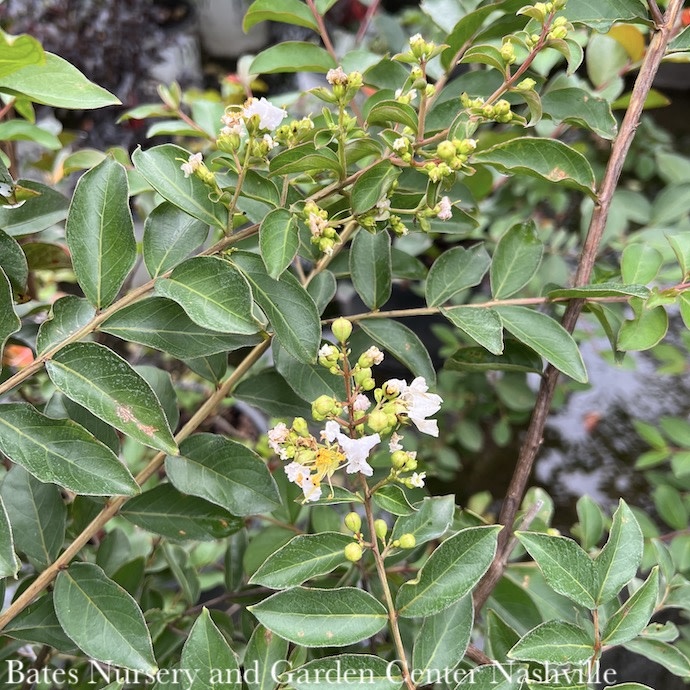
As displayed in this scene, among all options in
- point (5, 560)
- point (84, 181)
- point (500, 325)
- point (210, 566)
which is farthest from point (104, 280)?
point (210, 566)

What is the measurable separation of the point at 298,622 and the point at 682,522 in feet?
2.42

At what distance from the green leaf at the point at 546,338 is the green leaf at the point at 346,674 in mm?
247

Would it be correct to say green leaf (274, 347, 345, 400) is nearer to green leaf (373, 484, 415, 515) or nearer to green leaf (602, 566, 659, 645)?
green leaf (373, 484, 415, 515)

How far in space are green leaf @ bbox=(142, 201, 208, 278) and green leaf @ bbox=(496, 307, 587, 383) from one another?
0.25 metres

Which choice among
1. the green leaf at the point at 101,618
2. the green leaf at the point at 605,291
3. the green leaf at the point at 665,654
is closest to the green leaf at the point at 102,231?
the green leaf at the point at 101,618

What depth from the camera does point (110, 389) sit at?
0.43 m

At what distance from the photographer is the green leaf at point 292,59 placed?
654mm

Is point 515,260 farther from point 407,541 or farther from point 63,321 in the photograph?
point 63,321

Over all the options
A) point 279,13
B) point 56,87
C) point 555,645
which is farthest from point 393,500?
point 279,13

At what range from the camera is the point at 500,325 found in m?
0.49

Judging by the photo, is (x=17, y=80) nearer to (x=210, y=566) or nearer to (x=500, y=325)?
(x=500, y=325)

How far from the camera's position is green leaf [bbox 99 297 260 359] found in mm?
454

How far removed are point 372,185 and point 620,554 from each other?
1.01 ft

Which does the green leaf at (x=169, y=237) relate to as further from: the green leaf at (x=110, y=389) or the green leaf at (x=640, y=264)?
the green leaf at (x=640, y=264)
